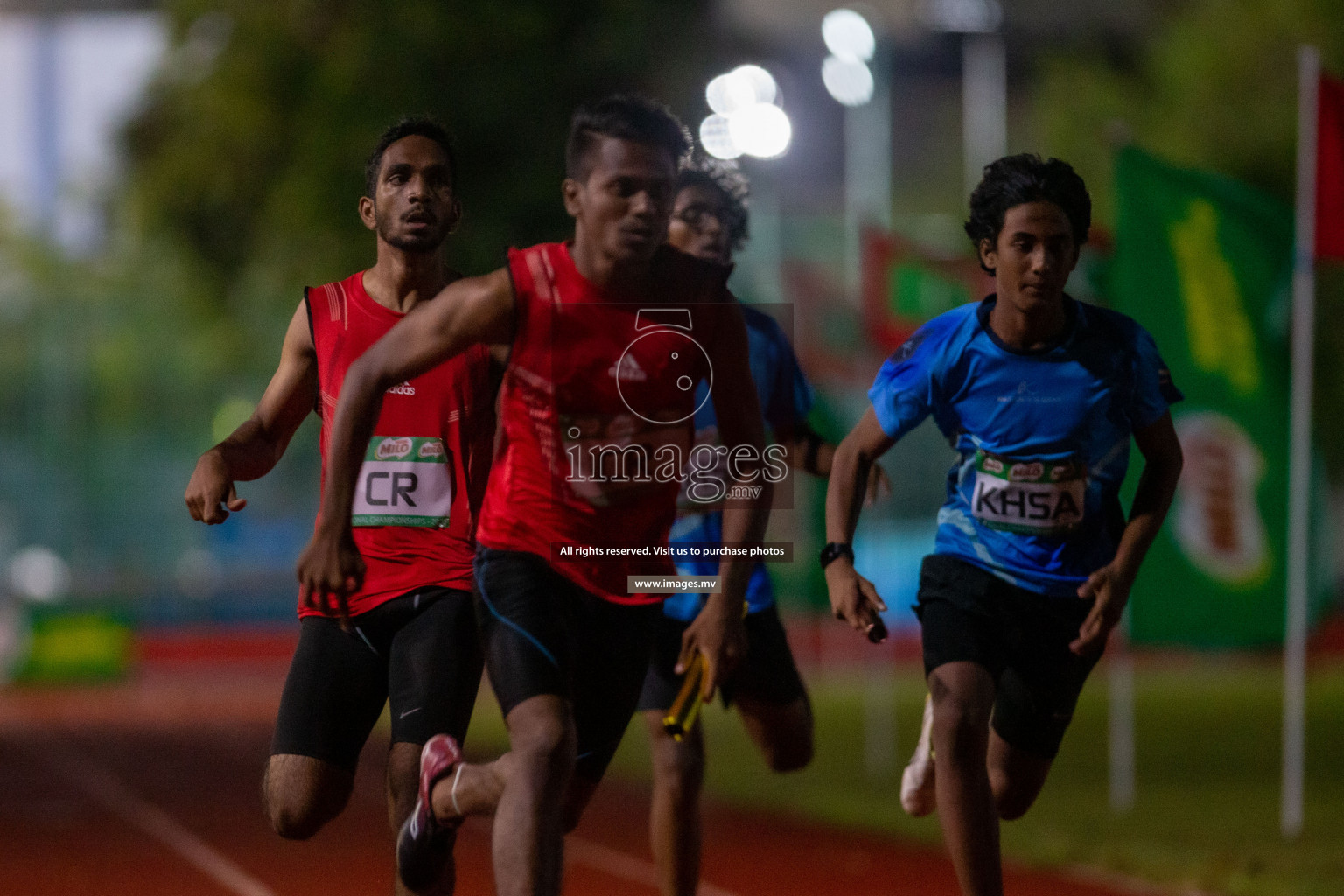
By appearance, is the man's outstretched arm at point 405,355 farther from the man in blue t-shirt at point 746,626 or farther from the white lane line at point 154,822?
the white lane line at point 154,822

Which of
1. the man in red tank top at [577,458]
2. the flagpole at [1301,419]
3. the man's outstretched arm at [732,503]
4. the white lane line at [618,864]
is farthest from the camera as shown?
the flagpole at [1301,419]

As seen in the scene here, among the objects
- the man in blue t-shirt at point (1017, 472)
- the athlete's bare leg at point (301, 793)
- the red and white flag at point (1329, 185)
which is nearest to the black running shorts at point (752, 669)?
the man in blue t-shirt at point (1017, 472)

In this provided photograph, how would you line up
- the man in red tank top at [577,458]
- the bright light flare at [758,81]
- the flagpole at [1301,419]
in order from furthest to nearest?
1. the bright light flare at [758,81]
2. the flagpole at [1301,419]
3. the man in red tank top at [577,458]

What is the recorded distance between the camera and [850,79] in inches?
711

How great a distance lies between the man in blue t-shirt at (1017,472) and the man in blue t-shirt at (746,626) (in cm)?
66

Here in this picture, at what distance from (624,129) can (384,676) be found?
171cm

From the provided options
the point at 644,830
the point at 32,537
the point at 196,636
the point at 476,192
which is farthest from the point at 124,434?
the point at 644,830

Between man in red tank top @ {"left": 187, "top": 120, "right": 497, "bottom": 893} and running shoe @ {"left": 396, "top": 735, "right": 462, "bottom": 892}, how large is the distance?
0.05 meters

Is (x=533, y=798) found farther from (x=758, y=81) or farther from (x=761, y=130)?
(x=758, y=81)

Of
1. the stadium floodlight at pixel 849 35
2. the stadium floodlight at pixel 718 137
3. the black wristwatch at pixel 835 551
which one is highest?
the stadium floodlight at pixel 849 35

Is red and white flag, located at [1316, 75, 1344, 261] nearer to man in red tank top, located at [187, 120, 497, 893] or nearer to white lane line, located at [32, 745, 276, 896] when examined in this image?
man in red tank top, located at [187, 120, 497, 893]

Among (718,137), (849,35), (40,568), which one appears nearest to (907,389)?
(718,137)

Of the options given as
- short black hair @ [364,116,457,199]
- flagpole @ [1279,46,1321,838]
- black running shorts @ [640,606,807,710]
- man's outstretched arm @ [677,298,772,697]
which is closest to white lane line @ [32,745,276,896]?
black running shorts @ [640,606,807,710]

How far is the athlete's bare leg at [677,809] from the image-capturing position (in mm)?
6074
